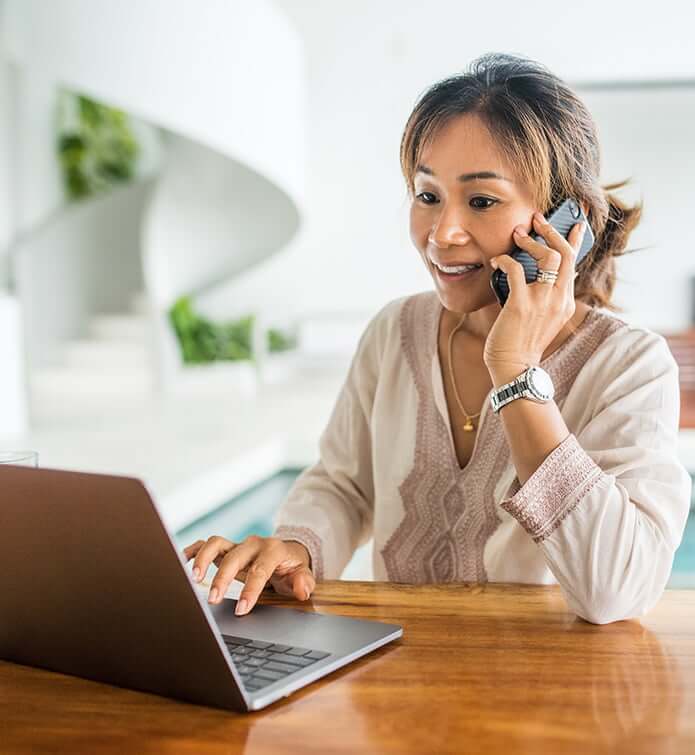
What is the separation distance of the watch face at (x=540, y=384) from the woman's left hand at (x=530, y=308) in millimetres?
26

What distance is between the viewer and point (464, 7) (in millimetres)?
10539

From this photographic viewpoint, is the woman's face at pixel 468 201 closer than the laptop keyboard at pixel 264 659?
No

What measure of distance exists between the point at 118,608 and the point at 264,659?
157 millimetres

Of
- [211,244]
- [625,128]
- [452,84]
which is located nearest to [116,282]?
[211,244]

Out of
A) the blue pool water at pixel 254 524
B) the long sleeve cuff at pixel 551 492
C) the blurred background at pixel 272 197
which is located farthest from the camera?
the blurred background at pixel 272 197

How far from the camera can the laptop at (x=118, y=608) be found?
0.85 meters

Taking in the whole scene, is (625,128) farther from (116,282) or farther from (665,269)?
(116,282)

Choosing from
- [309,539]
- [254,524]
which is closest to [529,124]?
[309,539]

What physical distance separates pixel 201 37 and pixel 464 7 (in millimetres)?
3907

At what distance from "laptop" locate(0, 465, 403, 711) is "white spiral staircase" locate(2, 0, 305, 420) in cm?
640

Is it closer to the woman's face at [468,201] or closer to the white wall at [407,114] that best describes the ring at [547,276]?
the woman's face at [468,201]

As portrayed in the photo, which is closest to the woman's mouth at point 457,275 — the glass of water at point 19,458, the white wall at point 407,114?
the glass of water at point 19,458

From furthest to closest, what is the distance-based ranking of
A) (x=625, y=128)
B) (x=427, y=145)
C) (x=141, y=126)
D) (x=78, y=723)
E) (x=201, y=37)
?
1. (x=141, y=126)
2. (x=625, y=128)
3. (x=201, y=37)
4. (x=427, y=145)
5. (x=78, y=723)

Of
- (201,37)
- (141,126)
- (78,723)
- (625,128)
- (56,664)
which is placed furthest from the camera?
(141,126)
